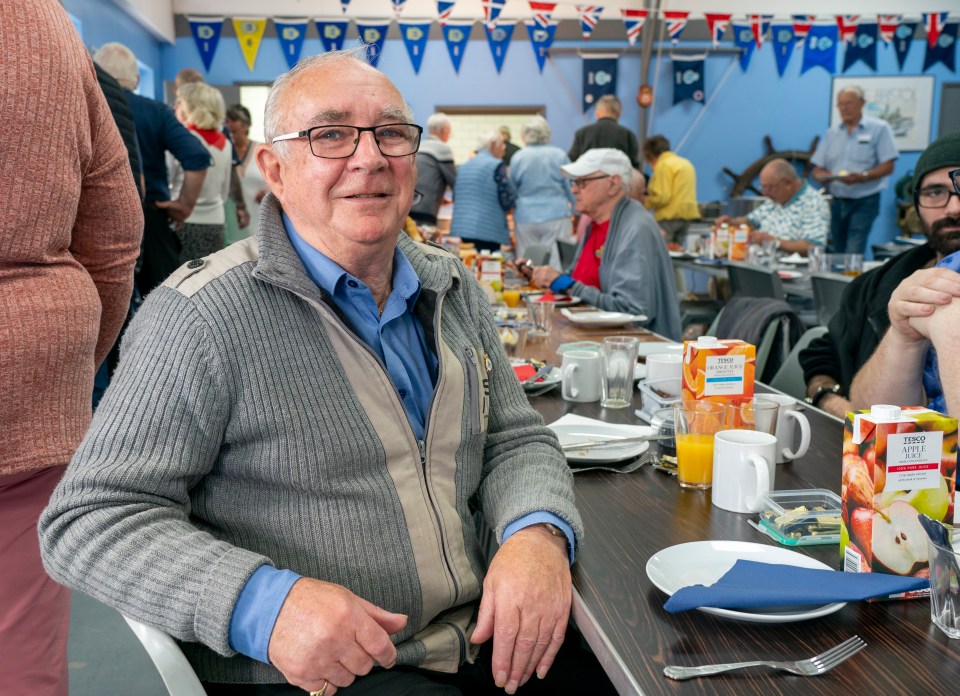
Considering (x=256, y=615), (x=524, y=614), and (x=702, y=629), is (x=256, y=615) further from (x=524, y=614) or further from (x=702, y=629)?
(x=702, y=629)

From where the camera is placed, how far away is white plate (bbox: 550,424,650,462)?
1642mm

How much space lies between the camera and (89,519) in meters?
1.13

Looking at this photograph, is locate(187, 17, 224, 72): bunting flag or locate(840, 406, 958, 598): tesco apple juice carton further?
locate(187, 17, 224, 72): bunting flag

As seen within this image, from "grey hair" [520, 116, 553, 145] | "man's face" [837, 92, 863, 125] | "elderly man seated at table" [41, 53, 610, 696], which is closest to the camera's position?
"elderly man seated at table" [41, 53, 610, 696]

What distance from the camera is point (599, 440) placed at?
1.71 metres

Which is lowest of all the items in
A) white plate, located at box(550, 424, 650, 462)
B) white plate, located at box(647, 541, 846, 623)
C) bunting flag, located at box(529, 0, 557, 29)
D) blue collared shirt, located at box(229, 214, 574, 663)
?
white plate, located at box(550, 424, 650, 462)

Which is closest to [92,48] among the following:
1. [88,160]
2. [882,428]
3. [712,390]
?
[88,160]

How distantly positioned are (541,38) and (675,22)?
165 cm

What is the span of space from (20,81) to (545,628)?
110 centimetres

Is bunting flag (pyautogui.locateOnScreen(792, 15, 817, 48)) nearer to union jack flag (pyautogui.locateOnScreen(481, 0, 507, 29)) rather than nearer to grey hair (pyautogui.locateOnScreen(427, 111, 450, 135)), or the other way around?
union jack flag (pyautogui.locateOnScreen(481, 0, 507, 29))

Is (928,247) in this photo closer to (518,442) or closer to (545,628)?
(518,442)

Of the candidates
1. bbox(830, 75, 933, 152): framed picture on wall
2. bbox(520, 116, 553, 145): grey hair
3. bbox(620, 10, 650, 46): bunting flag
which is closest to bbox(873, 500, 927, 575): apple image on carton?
bbox(520, 116, 553, 145): grey hair

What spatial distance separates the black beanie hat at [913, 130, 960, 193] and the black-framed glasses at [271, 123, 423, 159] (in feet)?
4.22

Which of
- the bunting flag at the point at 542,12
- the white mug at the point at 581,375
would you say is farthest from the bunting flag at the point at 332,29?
the white mug at the point at 581,375
